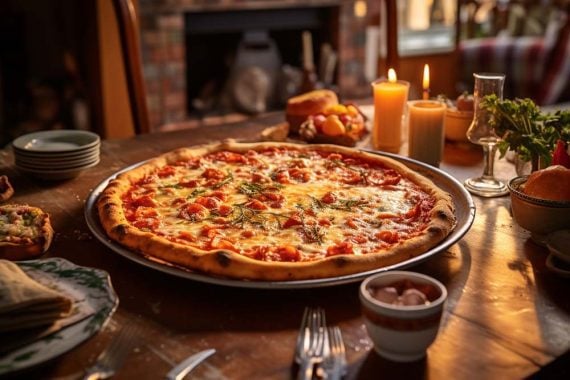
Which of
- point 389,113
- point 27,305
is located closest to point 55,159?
point 27,305

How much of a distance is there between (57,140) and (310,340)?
146 cm

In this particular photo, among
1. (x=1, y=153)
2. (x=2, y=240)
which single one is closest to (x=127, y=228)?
(x=2, y=240)

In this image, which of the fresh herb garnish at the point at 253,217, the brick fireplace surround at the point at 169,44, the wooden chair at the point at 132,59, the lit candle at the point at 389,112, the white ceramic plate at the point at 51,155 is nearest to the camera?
the fresh herb garnish at the point at 253,217

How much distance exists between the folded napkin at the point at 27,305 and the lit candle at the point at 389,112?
5.04 ft

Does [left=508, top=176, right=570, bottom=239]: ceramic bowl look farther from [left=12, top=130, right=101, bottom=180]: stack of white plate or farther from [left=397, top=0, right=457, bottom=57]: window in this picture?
[left=397, top=0, right=457, bottom=57]: window

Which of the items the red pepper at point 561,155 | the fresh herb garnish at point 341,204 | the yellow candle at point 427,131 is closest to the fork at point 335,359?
the fresh herb garnish at point 341,204

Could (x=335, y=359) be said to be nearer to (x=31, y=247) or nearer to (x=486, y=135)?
(x=31, y=247)

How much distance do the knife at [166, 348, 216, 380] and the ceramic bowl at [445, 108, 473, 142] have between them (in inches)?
63.4

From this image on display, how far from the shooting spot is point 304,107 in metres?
2.69

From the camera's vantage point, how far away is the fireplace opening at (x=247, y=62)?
5691 mm

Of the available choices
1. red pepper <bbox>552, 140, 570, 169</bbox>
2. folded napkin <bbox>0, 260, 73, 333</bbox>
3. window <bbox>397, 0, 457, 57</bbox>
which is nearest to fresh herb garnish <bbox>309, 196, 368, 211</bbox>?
red pepper <bbox>552, 140, 570, 169</bbox>

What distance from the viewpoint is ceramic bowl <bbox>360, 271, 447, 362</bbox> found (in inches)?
46.4

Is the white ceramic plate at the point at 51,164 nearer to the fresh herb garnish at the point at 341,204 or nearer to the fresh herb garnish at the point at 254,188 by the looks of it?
the fresh herb garnish at the point at 254,188

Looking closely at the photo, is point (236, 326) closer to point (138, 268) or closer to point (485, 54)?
point (138, 268)
